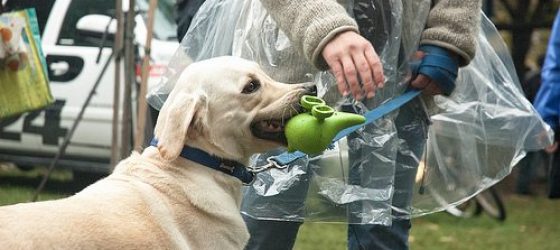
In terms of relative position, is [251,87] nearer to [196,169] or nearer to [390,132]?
[196,169]

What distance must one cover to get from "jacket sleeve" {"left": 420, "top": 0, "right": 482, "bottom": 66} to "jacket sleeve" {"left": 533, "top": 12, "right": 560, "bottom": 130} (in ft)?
6.84

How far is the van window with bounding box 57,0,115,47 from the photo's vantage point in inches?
336

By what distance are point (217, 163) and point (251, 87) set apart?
24cm

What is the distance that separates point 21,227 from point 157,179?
1.56 feet

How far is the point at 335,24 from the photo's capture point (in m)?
3.16

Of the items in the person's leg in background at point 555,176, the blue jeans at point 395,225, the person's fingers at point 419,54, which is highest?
the person's fingers at point 419,54

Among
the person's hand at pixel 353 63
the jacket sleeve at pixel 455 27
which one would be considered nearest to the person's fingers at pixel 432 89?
the jacket sleeve at pixel 455 27

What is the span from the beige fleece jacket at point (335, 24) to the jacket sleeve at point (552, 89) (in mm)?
2074

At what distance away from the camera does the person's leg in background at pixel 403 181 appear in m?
3.64

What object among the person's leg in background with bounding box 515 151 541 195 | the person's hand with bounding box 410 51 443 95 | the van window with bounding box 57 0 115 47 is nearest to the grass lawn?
the person's leg in background with bounding box 515 151 541 195

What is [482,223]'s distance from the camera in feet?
29.1

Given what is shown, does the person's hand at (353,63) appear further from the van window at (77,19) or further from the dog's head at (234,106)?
the van window at (77,19)

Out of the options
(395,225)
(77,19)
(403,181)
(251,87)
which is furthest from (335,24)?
(77,19)

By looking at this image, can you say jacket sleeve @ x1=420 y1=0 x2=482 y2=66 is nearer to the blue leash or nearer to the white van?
the blue leash
